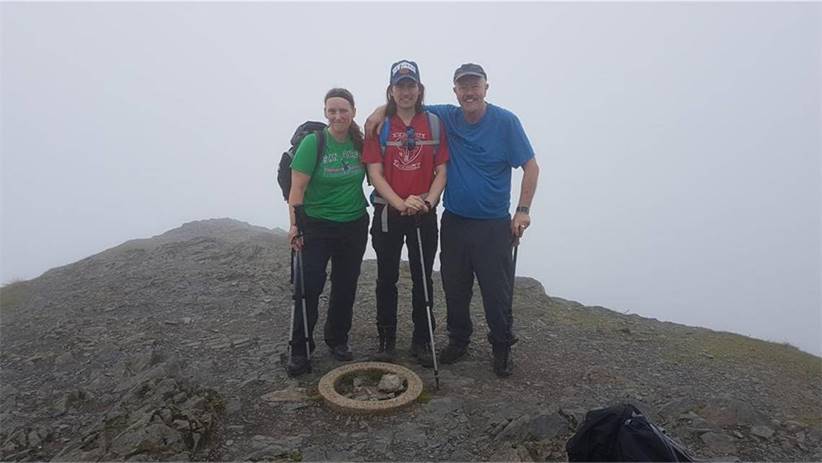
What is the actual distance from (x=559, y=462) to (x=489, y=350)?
10.9ft

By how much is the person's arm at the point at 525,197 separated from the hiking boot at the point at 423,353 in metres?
2.11

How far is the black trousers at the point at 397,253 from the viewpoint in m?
7.30

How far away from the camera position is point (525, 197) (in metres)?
7.19

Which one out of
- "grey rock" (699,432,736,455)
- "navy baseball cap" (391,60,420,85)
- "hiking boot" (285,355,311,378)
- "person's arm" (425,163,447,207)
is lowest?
"grey rock" (699,432,736,455)

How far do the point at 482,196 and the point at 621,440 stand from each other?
3.51 metres

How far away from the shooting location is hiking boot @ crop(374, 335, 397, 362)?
791cm

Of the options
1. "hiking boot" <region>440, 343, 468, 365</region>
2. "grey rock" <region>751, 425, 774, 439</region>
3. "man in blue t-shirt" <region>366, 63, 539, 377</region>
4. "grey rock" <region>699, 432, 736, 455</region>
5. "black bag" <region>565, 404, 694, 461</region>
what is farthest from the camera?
"hiking boot" <region>440, 343, 468, 365</region>

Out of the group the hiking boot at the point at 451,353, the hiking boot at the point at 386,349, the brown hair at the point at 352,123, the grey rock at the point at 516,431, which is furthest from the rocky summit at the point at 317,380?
the brown hair at the point at 352,123

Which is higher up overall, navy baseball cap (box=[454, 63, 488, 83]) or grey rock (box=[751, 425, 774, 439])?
navy baseball cap (box=[454, 63, 488, 83])

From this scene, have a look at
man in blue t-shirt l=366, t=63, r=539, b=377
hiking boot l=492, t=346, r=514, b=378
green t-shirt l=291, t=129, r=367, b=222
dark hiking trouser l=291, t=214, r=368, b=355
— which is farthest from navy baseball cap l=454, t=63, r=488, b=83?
hiking boot l=492, t=346, r=514, b=378

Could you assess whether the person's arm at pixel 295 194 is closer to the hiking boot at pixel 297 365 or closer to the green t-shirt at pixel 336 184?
the green t-shirt at pixel 336 184

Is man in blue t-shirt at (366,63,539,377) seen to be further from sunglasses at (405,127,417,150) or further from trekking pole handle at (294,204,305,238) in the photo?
trekking pole handle at (294,204,305,238)

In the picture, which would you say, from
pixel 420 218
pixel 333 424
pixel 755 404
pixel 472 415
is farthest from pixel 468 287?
pixel 755 404

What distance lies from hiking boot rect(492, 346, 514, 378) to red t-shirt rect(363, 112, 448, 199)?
252cm
